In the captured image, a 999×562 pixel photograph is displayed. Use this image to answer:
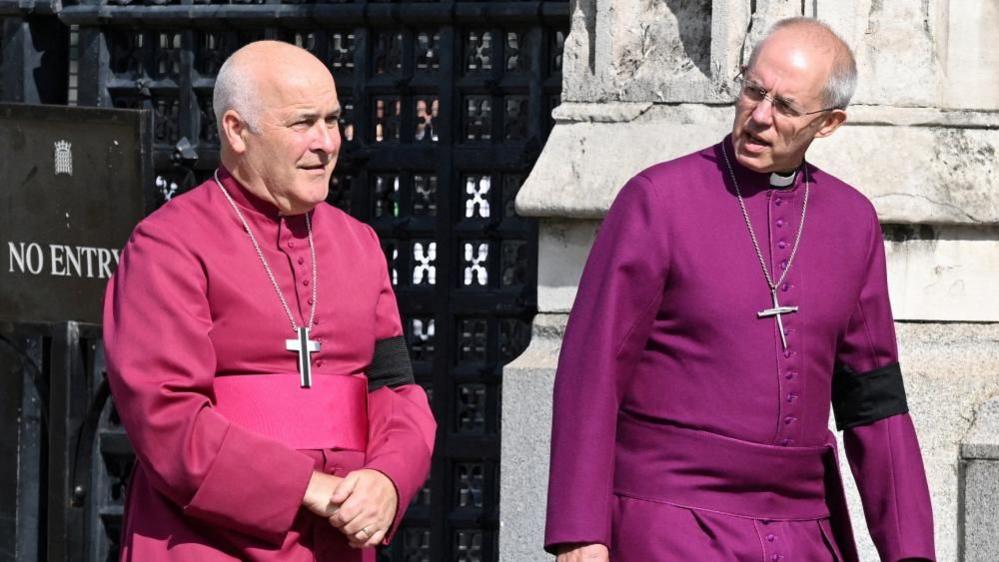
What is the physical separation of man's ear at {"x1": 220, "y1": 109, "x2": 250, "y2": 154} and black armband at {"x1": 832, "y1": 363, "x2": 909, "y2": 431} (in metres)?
1.21

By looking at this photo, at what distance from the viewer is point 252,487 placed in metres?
3.67

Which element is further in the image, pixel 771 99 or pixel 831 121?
pixel 831 121

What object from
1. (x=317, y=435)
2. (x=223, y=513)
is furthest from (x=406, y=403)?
(x=223, y=513)

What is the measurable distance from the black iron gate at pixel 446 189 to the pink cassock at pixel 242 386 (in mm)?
2065

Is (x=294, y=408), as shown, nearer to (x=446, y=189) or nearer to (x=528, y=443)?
(x=528, y=443)

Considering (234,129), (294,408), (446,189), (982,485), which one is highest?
(234,129)

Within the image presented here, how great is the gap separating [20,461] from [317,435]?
287cm

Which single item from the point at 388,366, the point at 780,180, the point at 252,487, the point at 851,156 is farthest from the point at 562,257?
the point at 252,487

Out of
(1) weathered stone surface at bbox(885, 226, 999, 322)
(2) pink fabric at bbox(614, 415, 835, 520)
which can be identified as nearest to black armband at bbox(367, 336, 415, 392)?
(2) pink fabric at bbox(614, 415, 835, 520)

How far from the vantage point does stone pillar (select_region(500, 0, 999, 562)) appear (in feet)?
16.4

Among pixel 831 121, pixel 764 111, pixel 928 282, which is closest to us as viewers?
pixel 764 111

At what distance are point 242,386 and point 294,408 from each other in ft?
0.35

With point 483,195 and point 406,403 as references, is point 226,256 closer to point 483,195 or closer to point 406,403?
point 406,403

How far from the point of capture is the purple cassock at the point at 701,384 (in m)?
3.74
